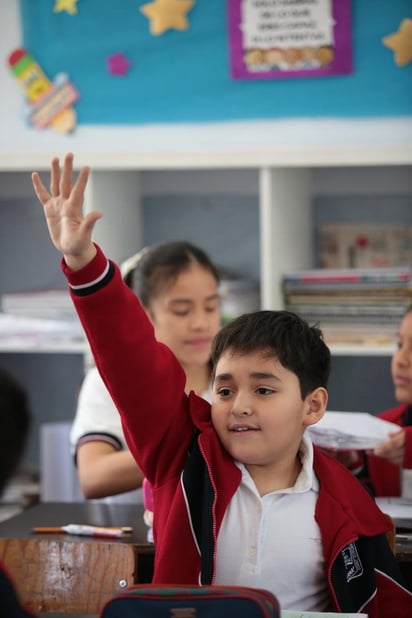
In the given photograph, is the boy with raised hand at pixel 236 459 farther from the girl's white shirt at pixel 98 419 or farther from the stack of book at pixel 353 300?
the stack of book at pixel 353 300

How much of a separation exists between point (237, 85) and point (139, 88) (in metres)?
0.31

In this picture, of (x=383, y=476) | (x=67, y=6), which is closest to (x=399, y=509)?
(x=383, y=476)

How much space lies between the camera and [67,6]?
3441 millimetres

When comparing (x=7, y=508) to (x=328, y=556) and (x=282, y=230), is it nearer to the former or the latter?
(x=282, y=230)

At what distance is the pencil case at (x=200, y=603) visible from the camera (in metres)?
1.33

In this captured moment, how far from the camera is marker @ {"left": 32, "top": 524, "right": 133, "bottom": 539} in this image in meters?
2.11

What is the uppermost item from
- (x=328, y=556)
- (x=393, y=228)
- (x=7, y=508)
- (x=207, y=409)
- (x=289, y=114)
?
(x=289, y=114)

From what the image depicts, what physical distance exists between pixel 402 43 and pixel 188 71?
2.15ft

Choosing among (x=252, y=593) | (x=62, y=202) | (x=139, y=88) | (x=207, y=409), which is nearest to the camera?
(x=252, y=593)

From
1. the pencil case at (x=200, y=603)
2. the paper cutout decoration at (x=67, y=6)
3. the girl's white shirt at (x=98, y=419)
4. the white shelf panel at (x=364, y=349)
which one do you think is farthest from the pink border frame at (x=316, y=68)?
the pencil case at (x=200, y=603)

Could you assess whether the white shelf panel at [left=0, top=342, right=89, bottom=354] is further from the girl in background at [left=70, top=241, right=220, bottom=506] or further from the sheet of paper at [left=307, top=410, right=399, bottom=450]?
the sheet of paper at [left=307, top=410, right=399, bottom=450]

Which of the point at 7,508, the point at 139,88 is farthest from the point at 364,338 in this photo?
the point at 7,508

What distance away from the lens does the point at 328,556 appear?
1739mm

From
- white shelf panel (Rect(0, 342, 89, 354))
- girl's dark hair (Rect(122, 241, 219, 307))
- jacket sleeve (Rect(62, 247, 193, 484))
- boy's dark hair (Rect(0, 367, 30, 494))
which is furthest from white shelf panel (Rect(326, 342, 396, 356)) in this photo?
boy's dark hair (Rect(0, 367, 30, 494))
